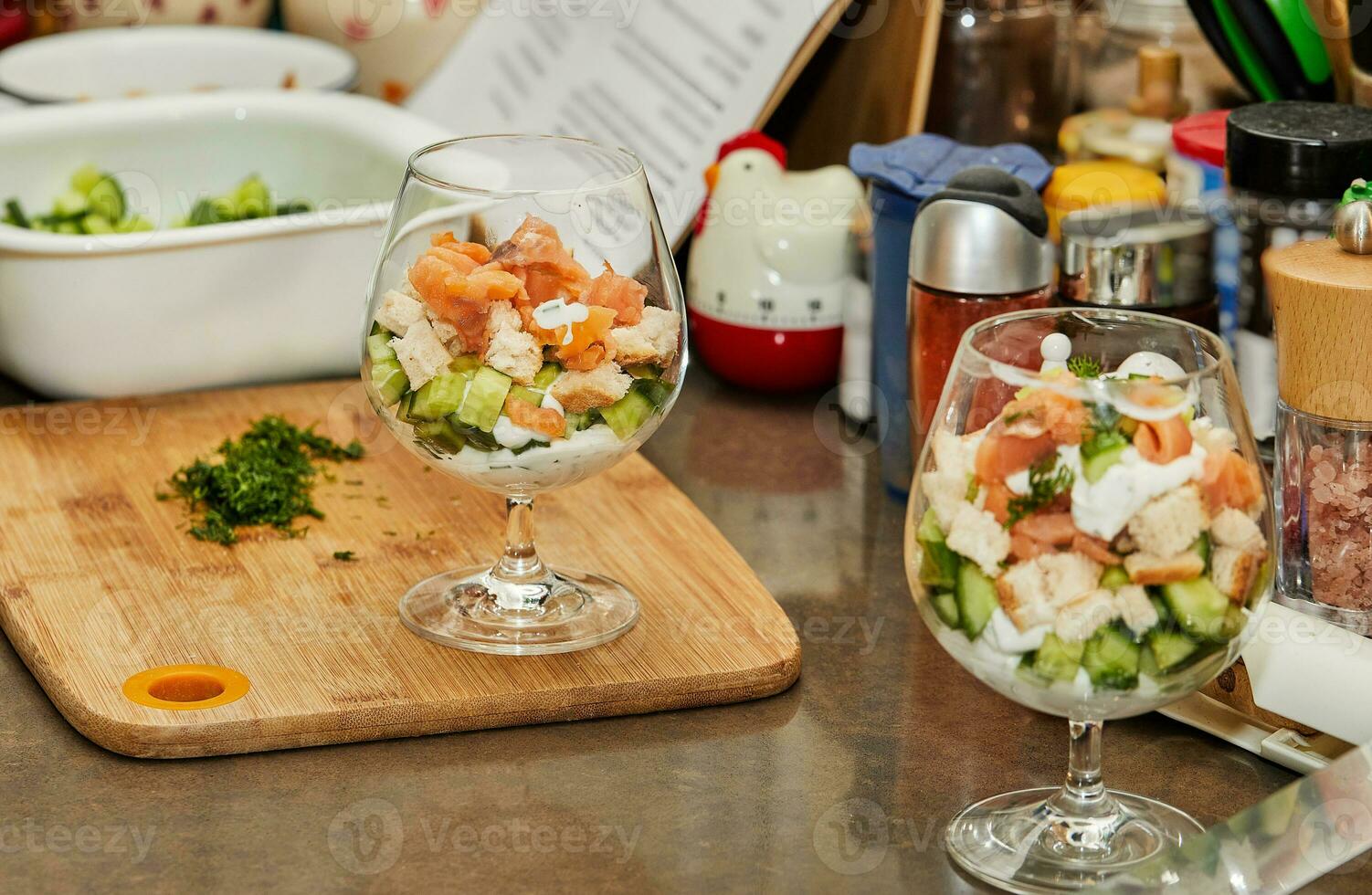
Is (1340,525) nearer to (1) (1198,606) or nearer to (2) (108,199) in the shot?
(1) (1198,606)

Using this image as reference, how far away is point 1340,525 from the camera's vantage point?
88 cm

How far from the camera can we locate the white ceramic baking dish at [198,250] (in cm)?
118

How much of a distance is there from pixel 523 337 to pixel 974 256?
1.07ft

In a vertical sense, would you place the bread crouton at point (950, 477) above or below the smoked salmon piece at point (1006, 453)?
below

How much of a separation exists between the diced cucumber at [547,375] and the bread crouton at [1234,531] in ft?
1.11

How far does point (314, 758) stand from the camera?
85cm

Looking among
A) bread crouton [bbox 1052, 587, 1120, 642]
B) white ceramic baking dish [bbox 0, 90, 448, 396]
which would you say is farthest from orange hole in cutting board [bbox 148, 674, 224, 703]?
bread crouton [bbox 1052, 587, 1120, 642]

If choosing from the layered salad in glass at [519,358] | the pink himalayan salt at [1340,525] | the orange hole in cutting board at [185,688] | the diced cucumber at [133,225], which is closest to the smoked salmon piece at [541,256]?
the layered salad in glass at [519,358]

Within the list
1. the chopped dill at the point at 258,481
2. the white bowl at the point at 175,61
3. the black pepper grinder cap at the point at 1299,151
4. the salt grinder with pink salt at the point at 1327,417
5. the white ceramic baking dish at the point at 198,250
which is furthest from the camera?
the white bowl at the point at 175,61

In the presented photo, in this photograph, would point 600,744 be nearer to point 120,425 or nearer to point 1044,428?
point 1044,428

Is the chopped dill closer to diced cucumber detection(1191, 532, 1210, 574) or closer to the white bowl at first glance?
the white bowl

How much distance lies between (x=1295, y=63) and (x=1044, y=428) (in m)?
0.60

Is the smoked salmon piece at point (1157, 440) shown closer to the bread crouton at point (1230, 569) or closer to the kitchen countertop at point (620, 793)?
the bread crouton at point (1230, 569)

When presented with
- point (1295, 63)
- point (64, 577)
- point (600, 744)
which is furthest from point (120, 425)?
point (1295, 63)
